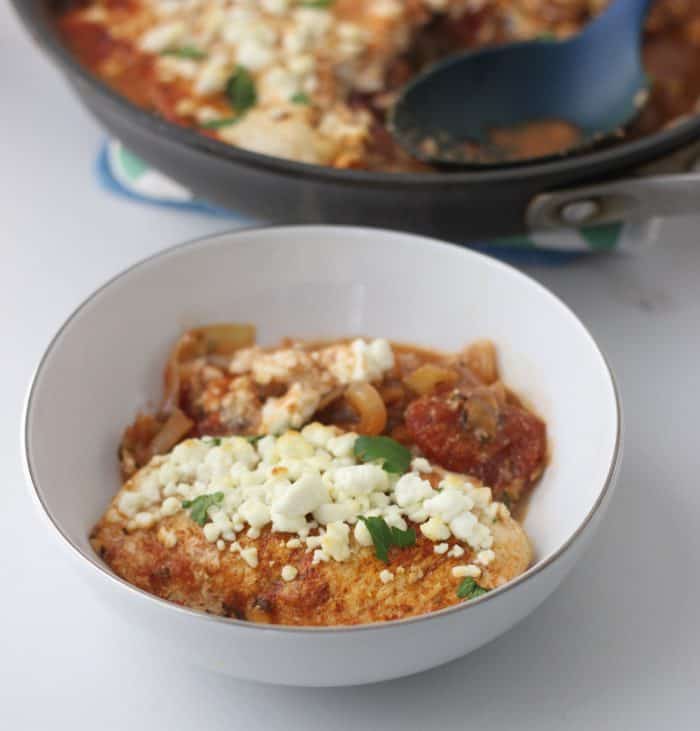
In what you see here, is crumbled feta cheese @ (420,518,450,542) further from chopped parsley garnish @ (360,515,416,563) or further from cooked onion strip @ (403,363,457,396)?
cooked onion strip @ (403,363,457,396)

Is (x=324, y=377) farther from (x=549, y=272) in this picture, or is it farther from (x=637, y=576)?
(x=549, y=272)

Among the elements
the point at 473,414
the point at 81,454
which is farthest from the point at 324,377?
the point at 81,454

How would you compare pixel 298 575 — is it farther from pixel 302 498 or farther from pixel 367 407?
pixel 367 407

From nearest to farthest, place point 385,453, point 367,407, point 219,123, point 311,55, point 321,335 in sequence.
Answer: point 385,453
point 367,407
point 321,335
point 219,123
point 311,55

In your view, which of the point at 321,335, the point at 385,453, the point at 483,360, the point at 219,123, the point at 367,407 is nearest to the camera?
the point at 385,453

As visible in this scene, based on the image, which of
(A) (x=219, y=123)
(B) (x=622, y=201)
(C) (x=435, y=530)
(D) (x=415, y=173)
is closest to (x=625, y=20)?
(B) (x=622, y=201)
